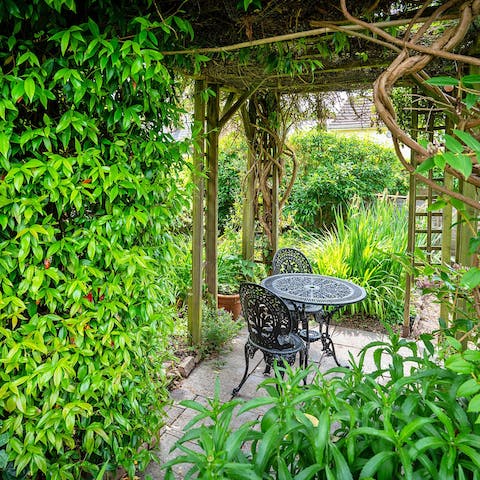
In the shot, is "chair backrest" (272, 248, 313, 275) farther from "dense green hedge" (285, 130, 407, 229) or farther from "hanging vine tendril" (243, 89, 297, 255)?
"dense green hedge" (285, 130, 407, 229)

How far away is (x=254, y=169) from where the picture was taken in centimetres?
468

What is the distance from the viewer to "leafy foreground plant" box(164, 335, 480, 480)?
3.18 ft

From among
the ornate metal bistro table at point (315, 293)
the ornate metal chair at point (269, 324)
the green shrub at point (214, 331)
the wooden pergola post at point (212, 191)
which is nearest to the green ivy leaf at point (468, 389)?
the ornate metal chair at point (269, 324)

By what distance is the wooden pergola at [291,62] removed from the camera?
1.37m

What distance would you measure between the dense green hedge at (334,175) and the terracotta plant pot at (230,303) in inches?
99.0

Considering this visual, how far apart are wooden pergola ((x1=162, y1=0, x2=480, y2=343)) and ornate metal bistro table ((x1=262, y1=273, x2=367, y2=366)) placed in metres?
0.69

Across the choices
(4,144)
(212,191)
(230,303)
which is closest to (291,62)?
(212,191)

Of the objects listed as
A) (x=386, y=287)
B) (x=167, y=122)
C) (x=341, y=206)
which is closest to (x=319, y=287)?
(x=386, y=287)

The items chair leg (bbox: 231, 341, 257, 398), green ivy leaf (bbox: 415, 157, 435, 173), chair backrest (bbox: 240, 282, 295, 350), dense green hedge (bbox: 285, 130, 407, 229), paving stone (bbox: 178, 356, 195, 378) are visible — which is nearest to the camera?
green ivy leaf (bbox: 415, 157, 435, 173)

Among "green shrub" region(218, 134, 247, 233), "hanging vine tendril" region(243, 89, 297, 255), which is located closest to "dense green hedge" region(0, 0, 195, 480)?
"hanging vine tendril" region(243, 89, 297, 255)

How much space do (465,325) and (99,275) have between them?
1364 mm

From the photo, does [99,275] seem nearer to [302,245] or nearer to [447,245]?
[447,245]

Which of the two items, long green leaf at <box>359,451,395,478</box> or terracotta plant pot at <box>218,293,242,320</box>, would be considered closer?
long green leaf at <box>359,451,395,478</box>

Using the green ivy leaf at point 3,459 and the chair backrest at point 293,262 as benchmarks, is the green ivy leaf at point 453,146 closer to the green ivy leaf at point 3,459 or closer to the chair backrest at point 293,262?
the green ivy leaf at point 3,459
